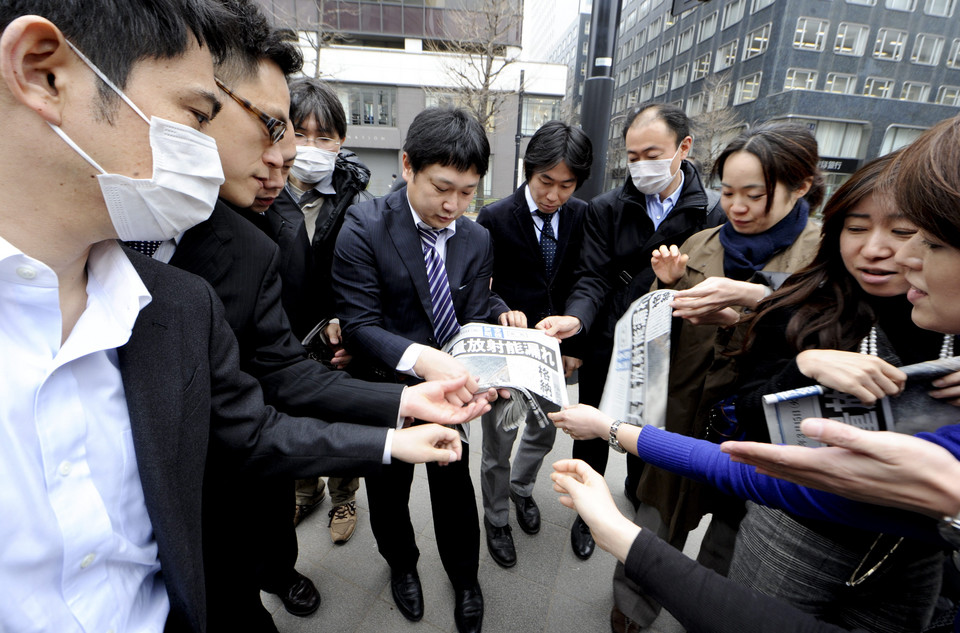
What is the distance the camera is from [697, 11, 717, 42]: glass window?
29.0 meters

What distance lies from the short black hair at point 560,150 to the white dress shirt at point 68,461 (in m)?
2.22

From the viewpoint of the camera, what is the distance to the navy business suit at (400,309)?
6.50 ft

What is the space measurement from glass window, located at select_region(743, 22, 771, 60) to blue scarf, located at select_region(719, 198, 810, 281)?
3029 centimetres

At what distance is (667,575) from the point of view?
3.49ft

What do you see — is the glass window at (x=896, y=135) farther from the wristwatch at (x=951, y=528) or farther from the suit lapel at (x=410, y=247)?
the wristwatch at (x=951, y=528)

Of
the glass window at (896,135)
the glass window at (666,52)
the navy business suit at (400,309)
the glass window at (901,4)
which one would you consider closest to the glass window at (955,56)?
the glass window at (901,4)

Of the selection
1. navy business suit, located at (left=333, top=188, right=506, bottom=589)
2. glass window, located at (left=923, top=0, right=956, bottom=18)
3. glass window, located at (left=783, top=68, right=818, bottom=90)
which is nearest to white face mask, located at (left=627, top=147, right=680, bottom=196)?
navy business suit, located at (left=333, top=188, right=506, bottom=589)

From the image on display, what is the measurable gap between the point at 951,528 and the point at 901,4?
37022mm

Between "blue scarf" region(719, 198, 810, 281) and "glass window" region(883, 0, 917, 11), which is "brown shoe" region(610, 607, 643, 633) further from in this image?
"glass window" region(883, 0, 917, 11)

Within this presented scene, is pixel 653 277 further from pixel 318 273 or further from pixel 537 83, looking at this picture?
pixel 537 83

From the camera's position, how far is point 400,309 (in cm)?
204

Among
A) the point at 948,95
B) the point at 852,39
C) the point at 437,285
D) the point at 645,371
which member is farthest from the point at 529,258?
the point at 948,95

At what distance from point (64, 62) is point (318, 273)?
5.34 feet

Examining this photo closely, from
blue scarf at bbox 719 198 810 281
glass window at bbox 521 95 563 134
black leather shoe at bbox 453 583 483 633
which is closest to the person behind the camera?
blue scarf at bbox 719 198 810 281
